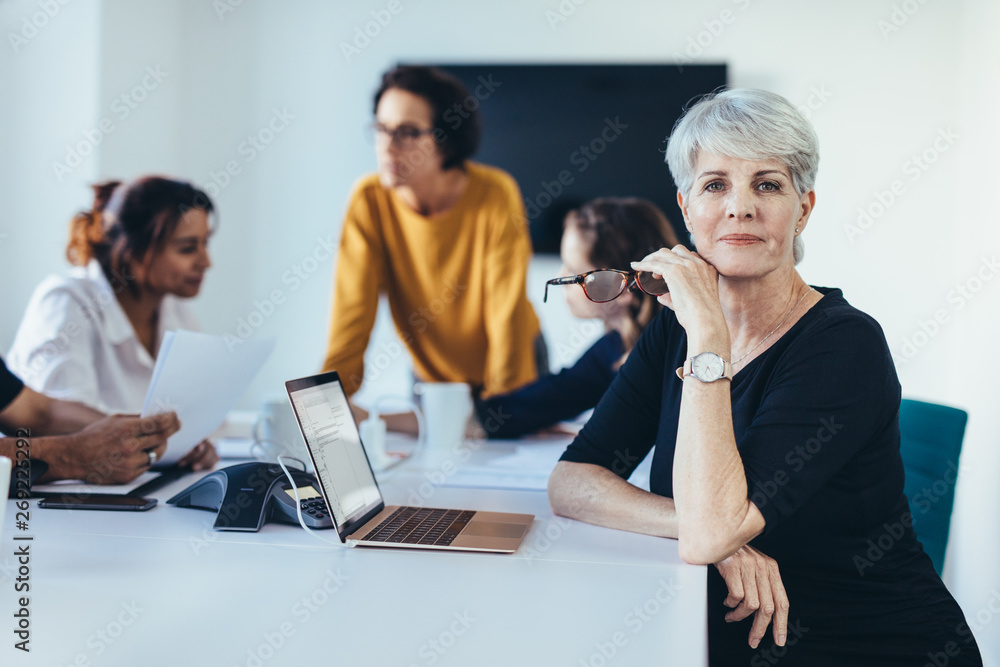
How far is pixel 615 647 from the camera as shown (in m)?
0.79

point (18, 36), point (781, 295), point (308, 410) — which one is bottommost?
point (308, 410)

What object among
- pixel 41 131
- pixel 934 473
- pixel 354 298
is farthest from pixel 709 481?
pixel 41 131

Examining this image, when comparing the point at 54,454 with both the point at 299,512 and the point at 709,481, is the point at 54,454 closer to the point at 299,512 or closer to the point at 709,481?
the point at 299,512

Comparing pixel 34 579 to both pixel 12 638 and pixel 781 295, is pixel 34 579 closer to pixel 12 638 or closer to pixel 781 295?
pixel 12 638

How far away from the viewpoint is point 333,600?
2.88 ft

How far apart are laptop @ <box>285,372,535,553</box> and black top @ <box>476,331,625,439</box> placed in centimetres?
79

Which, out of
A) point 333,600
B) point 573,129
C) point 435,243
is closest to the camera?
point 333,600

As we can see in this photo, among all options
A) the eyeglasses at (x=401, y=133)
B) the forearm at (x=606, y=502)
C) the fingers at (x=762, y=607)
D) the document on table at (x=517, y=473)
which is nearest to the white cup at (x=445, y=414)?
the document on table at (x=517, y=473)

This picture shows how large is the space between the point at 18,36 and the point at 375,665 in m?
3.16

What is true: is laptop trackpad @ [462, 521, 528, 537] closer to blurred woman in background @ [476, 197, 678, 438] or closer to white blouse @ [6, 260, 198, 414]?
blurred woman in background @ [476, 197, 678, 438]

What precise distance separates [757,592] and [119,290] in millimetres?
1878

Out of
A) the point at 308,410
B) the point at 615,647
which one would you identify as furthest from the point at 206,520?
the point at 615,647

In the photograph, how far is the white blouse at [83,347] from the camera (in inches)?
78.1

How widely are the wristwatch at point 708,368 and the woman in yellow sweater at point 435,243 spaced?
53.7 inches
